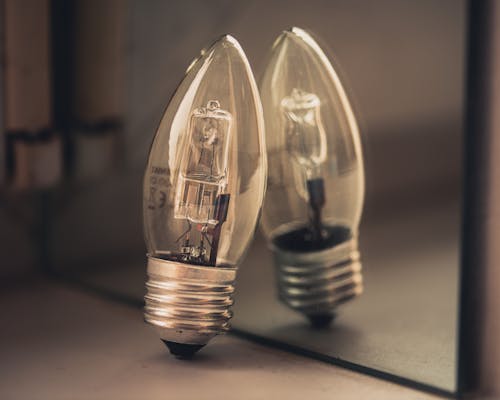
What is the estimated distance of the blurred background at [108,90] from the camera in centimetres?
74

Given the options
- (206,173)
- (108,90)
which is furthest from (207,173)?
(108,90)

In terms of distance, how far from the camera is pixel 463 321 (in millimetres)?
542

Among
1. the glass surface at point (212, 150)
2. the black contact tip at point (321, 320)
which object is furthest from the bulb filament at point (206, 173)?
the black contact tip at point (321, 320)

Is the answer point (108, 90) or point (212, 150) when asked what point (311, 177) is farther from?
point (108, 90)

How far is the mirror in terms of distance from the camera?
2.14 ft

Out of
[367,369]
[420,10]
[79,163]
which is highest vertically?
[420,10]

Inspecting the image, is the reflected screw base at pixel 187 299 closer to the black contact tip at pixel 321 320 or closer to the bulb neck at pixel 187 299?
the bulb neck at pixel 187 299

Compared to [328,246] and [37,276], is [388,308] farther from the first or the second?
[37,276]

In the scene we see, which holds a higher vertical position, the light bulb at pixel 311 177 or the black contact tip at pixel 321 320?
the light bulb at pixel 311 177

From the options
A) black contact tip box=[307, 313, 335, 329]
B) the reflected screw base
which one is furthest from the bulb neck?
black contact tip box=[307, 313, 335, 329]

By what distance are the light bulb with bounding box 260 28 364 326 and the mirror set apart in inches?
1.0

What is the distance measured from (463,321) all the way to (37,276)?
454 millimetres

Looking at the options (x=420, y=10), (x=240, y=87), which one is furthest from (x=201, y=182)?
(x=420, y=10)

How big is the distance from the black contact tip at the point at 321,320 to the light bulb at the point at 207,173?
10 centimetres
